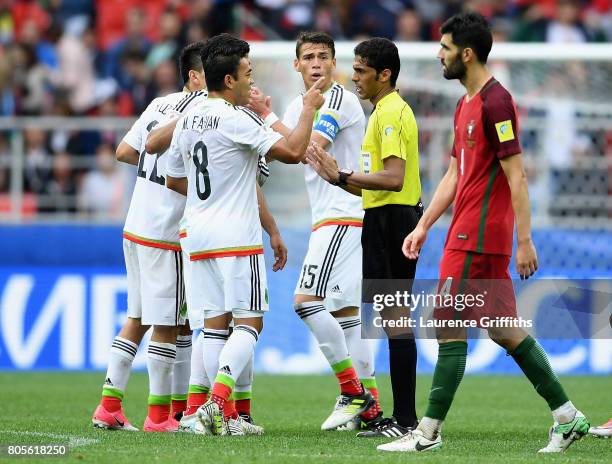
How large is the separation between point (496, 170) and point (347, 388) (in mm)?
2415

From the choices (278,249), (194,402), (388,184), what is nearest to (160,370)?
(194,402)

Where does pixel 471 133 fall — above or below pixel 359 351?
above

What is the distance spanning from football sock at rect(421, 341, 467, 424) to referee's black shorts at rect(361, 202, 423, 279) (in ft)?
3.75

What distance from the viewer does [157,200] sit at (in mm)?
8711

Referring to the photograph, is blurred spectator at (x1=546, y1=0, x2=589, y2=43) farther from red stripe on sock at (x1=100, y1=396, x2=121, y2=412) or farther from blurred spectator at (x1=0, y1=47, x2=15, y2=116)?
red stripe on sock at (x1=100, y1=396, x2=121, y2=412)

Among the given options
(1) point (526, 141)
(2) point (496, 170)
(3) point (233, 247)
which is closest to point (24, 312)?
(1) point (526, 141)

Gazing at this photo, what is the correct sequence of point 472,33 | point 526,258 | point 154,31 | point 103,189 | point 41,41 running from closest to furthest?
point 526,258 → point 472,33 → point 103,189 → point 41,41 → point 154,31

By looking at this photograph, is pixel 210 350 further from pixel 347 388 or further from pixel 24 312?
pixel 24 312

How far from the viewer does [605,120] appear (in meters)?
14.3

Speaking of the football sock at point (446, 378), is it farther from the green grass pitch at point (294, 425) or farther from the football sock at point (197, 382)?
the football sock at point (197, 382)

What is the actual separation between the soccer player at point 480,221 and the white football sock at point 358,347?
2.05 metres

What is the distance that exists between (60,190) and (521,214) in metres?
9.64

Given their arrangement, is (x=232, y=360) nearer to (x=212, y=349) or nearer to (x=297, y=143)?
(x=212, y=349)

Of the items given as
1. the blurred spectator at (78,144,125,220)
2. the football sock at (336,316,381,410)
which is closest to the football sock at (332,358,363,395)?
the football sock at (336,316,381,410)
